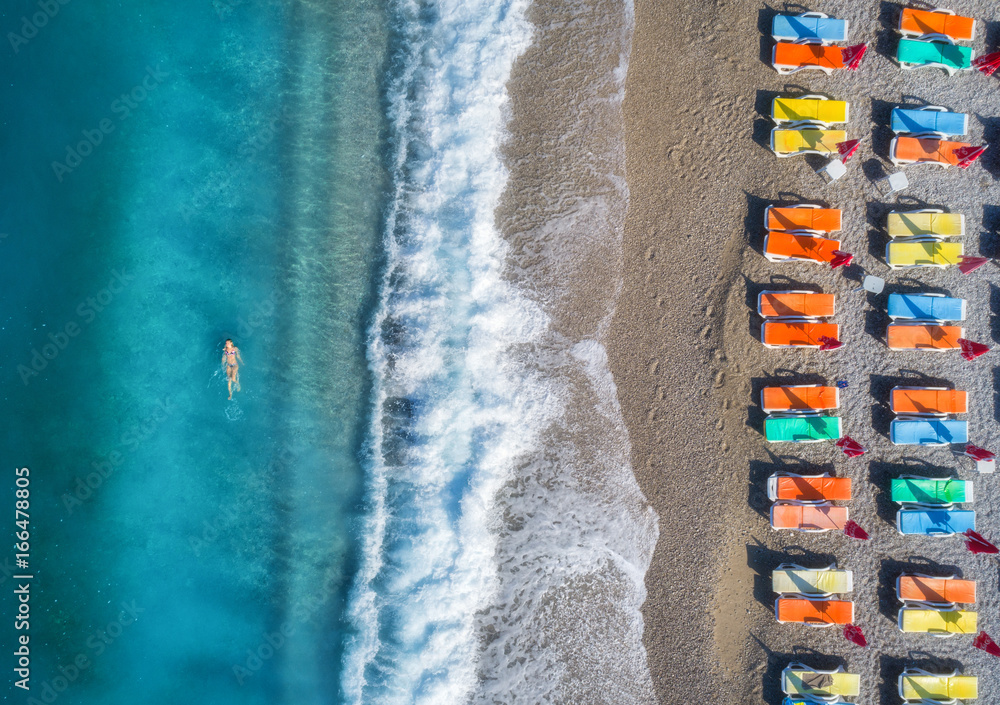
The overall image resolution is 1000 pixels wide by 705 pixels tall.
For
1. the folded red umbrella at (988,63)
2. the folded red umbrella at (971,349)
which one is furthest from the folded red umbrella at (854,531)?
the folded red umbrella at (988,63)

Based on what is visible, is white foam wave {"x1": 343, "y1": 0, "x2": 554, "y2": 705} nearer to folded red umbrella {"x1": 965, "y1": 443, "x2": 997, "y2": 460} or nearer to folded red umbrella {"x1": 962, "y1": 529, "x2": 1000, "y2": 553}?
folded red umbrella {"x1": 965, "y1": 443, "x2": 997, "y2": 460}

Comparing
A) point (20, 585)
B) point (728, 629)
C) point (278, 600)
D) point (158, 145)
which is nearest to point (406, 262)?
point (158, 145)

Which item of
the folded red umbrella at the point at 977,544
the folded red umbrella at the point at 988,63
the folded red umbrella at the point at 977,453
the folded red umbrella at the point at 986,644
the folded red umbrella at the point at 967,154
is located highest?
the folded red umbrella at the point at 988,63

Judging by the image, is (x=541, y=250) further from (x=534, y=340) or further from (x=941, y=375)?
(x=941, y=375)

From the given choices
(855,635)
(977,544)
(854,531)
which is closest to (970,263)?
(977,544)

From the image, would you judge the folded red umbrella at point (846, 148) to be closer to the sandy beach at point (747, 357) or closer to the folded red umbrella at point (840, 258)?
the sandy beach at point (747, 357)

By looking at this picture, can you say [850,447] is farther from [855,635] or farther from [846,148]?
[846,148]
